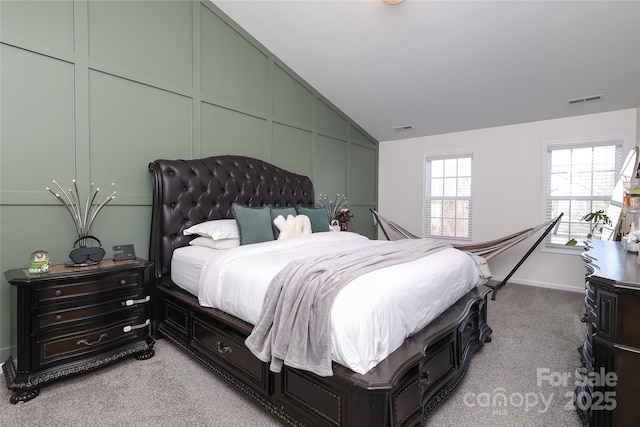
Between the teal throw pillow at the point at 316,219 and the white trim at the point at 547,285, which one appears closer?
the teal throw pillow at the point at 316,219

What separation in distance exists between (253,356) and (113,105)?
2.26 m

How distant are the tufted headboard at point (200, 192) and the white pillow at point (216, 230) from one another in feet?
0.48

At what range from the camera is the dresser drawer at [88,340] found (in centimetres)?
183

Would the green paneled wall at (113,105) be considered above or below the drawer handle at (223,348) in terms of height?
above

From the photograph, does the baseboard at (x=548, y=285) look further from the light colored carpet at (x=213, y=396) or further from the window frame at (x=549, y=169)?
the light colored carpet at (x=213, y=396)

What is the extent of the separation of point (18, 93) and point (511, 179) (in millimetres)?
5170

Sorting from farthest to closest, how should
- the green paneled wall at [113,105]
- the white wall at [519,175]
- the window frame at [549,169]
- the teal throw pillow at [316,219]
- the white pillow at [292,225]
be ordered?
1. the white wall at [519,175]
2. the window frame at [549,169]
3. the teal throw pillow at [316,219]
4. the white pillow at [292,225]
5. the green paneled wall at [113,105]

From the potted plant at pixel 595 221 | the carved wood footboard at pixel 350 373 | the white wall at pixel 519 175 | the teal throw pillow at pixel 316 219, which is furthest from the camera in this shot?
the white wall at pixel 519 175

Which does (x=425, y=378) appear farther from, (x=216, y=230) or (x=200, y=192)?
(x=200, y=192)

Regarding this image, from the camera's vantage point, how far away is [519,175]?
4.25 m

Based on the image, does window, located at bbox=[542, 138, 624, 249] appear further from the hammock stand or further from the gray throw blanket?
the gray throw blanket

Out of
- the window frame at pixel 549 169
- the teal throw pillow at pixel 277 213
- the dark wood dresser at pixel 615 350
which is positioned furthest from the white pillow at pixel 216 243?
the window frame at pixel 549 169

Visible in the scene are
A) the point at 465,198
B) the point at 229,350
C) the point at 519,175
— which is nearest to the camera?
the point at 229,350

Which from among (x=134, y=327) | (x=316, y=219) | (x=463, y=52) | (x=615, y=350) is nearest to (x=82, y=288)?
(x=134, y=327)
